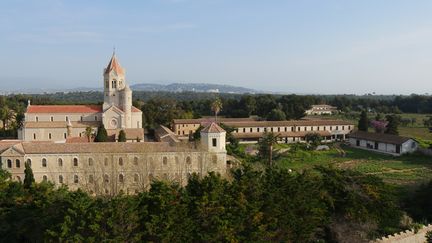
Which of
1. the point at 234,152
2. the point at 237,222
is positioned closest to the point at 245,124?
the point at 234,152

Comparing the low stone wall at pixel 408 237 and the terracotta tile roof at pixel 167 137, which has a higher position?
the terracotta tile roof at pixel 167 137

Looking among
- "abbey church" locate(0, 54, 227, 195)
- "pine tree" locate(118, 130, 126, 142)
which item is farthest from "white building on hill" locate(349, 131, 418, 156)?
"pine tree" locate(118, 130, 126, 142)

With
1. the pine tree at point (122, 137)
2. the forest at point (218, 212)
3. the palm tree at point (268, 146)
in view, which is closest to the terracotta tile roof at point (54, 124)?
the pine tree at point (122, 137)

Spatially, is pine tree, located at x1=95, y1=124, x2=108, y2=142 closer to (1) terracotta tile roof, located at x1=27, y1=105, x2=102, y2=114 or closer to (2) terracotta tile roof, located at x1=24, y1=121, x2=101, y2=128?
(2) terracotta tile roof, located at x1=24, y1=121, x2=101, y2=128

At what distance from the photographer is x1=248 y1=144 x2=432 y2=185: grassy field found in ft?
141

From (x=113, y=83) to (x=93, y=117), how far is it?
17.5 ft

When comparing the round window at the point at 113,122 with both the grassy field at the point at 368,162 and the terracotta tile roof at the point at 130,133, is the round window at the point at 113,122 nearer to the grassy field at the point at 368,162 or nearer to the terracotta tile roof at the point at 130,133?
the terracotta tile roof at the point at 130,133

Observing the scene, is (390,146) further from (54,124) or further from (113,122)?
(54,124)

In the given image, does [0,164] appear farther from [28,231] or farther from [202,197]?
[202,197]

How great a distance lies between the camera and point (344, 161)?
167 ft

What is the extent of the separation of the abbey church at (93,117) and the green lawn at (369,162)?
18626 millimetres

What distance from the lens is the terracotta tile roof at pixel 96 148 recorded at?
36250 mm

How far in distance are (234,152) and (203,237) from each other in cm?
3475

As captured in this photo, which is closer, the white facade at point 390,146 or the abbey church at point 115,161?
the abbey church at point 115,161
